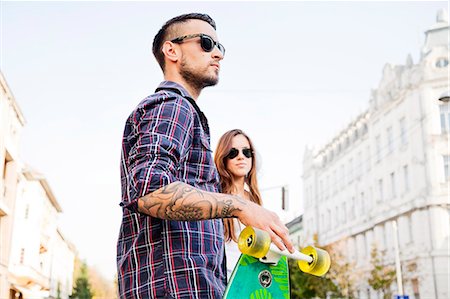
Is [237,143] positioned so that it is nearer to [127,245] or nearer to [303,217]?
[127,245]

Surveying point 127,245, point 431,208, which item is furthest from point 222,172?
point 431,208

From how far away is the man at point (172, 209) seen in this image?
1.86 m

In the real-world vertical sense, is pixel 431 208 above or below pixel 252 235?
above

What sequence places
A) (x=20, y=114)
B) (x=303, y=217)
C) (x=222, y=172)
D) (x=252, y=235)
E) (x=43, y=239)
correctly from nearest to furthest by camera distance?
1. (x=252, y=235)
2. (x=222, y=172)
3. (x=20, y=114)
4. (x=43, y=239)
5. (x=303, y=217)

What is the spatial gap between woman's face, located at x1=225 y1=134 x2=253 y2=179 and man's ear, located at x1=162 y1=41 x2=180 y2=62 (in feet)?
→ 9.79

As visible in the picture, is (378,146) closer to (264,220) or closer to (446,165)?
(446,165)

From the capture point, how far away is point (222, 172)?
17.2 ft

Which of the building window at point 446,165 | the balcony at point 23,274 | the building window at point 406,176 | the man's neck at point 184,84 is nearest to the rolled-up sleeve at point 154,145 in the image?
the man's neck at point 184,84

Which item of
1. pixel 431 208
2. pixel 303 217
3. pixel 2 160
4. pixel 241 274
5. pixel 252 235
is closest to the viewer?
pixel 252 235

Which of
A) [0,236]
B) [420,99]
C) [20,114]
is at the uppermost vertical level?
[420,99]

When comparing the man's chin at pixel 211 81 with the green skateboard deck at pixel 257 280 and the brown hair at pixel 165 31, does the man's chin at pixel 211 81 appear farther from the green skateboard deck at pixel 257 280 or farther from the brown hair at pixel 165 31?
the green skateboard deck at pixel 257 280

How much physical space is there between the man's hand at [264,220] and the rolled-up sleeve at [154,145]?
24cm

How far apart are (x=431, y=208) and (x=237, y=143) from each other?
32.3 metres

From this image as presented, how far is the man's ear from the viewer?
2.31 metres
